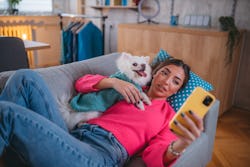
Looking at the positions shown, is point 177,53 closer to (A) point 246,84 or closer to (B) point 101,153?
(A) point 246,84

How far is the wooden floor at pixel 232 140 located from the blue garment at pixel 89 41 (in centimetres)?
181

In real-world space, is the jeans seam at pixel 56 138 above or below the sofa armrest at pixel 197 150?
above

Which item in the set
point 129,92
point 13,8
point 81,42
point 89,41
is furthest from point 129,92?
point 13,8

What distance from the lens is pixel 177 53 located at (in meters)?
2.54

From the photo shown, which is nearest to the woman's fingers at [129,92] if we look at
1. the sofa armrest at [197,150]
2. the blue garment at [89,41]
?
the sofa armrest at [197,150]

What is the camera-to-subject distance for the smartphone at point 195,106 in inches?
30.8

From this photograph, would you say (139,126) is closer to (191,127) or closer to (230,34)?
(191,127)

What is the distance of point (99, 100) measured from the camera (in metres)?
1.28

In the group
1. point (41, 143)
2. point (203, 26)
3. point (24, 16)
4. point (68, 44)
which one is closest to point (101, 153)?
point (41, 143)

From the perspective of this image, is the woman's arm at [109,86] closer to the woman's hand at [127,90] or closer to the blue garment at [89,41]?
the woman's hand at [127,90]

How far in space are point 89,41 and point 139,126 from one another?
2.41m

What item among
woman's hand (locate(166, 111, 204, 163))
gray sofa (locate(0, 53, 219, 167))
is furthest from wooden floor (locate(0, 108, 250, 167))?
woman's hand (locate(166, 111, 204, 163))

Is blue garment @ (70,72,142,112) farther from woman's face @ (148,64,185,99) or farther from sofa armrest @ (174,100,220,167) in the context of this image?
sofa armrest @ (174,100,220,167)

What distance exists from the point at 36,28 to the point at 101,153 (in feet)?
11.3
